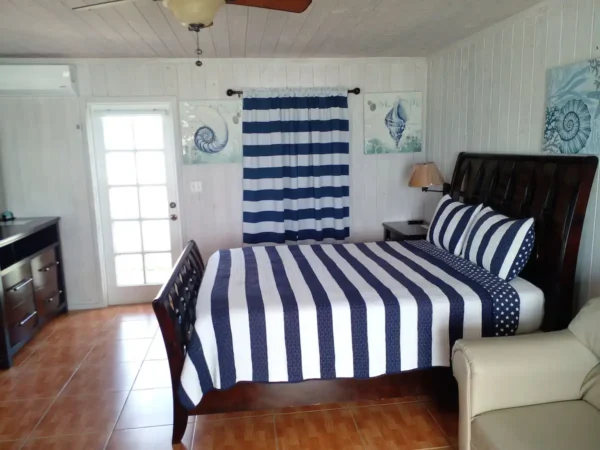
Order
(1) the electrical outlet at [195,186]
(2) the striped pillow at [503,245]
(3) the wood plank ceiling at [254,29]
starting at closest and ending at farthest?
(2) the striped pillow at [503,245] < (3) the wood plank ceiling at [254,29] < (1) the electrical outlet at [195,186]

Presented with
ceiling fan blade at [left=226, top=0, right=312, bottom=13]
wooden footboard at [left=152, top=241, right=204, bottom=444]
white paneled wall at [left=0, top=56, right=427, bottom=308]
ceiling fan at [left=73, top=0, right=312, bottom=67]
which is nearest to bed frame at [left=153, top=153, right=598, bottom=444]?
wooden footboard at [left=152, top=241, right=204, bottom=444]

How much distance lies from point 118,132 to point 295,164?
67.8 inches

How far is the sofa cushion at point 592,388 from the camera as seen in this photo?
1.82m

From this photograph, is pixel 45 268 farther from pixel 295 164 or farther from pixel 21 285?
pixel 295 164

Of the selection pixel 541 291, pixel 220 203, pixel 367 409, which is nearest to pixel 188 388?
pixel 367 409

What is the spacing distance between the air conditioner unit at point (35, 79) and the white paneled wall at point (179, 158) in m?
0.11

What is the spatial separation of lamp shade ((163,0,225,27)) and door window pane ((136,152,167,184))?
264cm

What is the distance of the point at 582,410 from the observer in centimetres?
179

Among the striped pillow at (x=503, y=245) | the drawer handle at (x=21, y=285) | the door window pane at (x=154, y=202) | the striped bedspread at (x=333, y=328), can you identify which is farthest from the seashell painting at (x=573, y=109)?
the drawer handle at (x=21, y=285)

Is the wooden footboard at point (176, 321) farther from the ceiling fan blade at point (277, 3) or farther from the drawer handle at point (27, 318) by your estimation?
the drawer handle at point (27, 318)

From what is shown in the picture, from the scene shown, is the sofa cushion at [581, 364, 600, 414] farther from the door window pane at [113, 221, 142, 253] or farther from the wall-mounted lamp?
the door window pane at [113, 221, 142, 253]

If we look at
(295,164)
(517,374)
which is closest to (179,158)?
(295,164)

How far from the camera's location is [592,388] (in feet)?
6.05

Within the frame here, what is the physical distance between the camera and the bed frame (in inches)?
93.7
